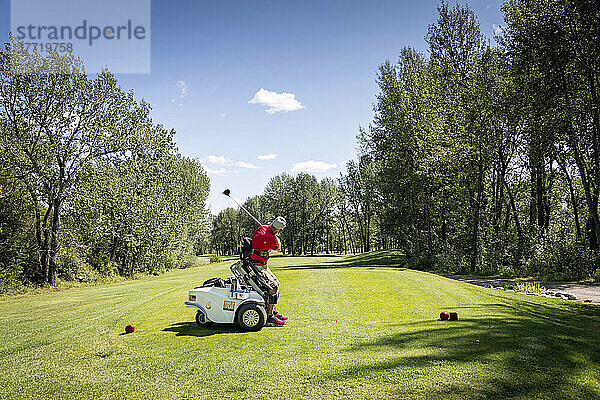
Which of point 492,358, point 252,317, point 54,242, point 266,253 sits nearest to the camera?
point 492,358

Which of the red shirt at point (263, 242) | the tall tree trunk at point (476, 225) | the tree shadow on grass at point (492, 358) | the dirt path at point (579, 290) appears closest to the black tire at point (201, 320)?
the red shirt at point (263, 242)

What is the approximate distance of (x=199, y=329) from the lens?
27.7 ft

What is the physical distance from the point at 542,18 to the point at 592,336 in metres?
16.1

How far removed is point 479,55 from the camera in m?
27.2

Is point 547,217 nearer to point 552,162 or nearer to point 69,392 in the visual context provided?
point 552,162

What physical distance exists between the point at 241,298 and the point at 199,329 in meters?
1.24

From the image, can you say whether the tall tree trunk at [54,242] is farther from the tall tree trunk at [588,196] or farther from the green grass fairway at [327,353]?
the tall tree trunk at [588,196]

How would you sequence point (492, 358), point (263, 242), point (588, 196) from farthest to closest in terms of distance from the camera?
point (588, 196) → point (263, 242) → point (492, 358)

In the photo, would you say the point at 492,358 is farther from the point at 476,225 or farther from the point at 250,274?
the point at 476,225

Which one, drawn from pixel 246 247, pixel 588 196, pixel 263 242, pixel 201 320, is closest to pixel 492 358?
pixel 263 242

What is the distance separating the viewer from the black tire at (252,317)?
805 cm

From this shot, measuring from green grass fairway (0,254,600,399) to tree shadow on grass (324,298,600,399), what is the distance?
0.02 m

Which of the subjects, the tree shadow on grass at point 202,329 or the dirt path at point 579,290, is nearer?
the tree shadow on grass at point 202,329

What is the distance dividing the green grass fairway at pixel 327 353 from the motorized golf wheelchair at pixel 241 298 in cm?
29
